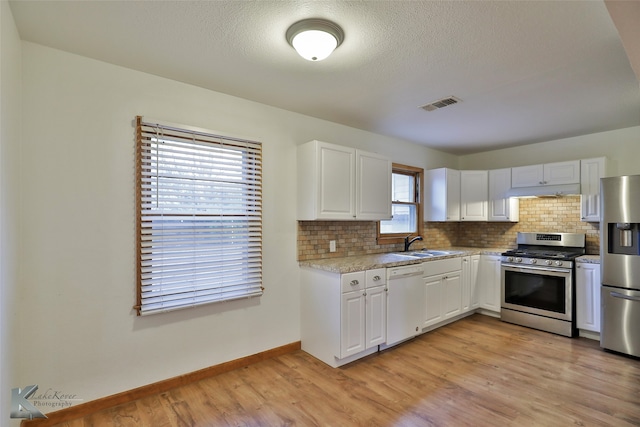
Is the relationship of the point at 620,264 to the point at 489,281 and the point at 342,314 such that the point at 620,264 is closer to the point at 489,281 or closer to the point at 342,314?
the point at 489,281

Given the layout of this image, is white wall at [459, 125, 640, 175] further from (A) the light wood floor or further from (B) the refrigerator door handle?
(A) the light wood floor

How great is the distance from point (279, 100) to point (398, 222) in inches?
94.6

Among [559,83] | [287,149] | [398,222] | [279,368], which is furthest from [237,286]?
[559,83]

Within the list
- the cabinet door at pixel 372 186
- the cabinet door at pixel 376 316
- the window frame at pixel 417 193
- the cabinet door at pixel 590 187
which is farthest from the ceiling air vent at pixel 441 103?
the cabinet door at pixel 590 187

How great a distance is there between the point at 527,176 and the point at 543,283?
4.66ft

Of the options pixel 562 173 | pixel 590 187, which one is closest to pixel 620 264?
pixel 590 187

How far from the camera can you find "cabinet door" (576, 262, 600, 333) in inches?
137

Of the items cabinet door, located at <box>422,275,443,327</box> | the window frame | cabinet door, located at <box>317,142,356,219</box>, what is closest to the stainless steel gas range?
cabinet door, located at <box>422,275,443,327</box>

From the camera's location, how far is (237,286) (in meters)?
2.82

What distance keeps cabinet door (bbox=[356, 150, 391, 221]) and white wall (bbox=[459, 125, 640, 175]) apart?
2.33 meters

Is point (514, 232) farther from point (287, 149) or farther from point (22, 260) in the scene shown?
point (22, 260)

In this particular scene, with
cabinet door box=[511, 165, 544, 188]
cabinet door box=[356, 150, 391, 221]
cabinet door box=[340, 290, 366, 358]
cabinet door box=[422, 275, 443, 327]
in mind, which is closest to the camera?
cabinet door box=[340, 290, 366, 358]

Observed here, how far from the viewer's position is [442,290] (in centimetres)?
385

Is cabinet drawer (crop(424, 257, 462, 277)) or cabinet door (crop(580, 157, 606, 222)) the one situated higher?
cabinet door (crop(580, 157, 606, 222))
